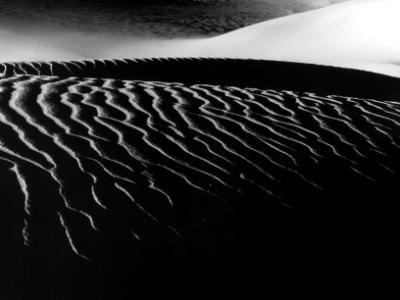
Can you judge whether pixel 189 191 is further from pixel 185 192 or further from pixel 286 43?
pixel 286 43

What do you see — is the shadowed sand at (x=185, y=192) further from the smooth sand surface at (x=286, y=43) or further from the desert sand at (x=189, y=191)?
the smooth sand surface at (x=286, y=43)

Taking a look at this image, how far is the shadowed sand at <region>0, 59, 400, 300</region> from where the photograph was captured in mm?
2242

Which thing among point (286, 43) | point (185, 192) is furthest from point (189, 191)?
point (286, 43)

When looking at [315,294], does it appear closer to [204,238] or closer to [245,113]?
[204,238]

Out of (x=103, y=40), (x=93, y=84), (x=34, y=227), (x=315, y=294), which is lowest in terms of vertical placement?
(x=103, y=40)

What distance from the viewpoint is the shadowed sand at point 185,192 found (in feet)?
7.36

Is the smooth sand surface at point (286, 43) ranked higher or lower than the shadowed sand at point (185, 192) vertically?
lower

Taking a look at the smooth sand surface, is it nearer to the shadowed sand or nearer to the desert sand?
the desert sand

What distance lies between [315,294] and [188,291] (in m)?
0.48

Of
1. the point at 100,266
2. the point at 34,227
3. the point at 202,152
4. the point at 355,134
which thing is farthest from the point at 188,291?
the point at 355,134

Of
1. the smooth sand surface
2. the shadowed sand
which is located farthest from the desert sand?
the smooth sand surface

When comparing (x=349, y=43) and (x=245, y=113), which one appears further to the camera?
(x=349, y=43)

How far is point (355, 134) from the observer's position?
3.94m

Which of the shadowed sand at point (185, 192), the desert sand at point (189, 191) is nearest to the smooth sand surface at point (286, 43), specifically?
the desert sand at point (189, 191)
